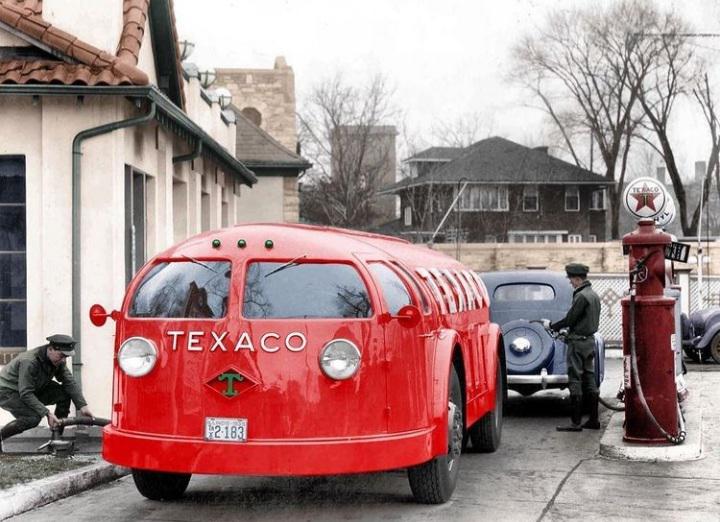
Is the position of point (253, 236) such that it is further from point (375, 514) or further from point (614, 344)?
point (614, 344)

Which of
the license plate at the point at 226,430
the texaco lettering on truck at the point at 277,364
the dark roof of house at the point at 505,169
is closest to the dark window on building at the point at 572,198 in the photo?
the dark roof of house at the point at 505,169

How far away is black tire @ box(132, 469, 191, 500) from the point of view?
9316mm

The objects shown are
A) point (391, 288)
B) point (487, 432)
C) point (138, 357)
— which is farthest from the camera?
point (487, 432)

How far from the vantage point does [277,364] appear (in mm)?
8211

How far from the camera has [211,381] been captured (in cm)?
828

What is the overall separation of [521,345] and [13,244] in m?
5.99

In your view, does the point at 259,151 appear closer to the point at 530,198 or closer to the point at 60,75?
the point at 60,75

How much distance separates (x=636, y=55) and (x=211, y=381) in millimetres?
59717

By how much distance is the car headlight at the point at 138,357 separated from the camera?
847 centimetres

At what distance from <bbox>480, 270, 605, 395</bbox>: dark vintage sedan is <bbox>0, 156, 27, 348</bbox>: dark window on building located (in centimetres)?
560

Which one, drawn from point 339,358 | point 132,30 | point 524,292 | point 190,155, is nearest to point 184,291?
point 339,358

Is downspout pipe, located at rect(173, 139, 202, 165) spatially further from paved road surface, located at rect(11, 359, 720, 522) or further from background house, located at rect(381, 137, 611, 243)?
background house, located at rect(381, 137, 611, 243)

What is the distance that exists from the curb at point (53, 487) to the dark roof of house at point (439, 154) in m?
66.8

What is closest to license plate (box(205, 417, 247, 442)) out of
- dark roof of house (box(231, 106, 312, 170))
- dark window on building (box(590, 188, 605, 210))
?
dark roof of house (box(231, 106, 312, 170))
